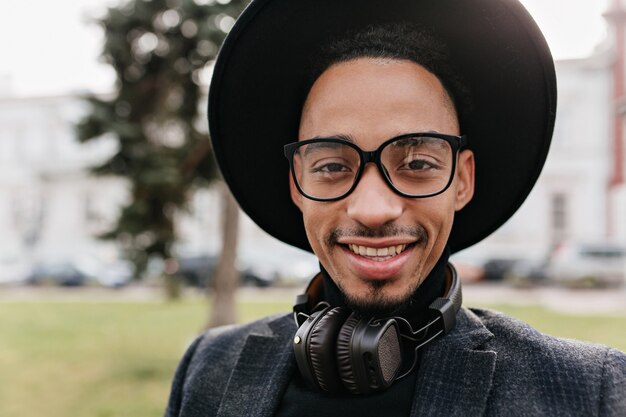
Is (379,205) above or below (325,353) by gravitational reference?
above

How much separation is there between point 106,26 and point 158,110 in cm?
110

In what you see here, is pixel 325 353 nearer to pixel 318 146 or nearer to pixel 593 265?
pixel 318 146

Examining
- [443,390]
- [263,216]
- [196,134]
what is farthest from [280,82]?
[196,134]

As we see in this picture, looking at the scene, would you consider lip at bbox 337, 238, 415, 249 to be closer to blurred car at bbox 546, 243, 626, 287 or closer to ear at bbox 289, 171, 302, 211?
ear at bbox 289, 171, 302, 211

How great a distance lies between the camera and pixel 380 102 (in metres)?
1.42

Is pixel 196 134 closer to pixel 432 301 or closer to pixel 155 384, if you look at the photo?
pixel 155 384

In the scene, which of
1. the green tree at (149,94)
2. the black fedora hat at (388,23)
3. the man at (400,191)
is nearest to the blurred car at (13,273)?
the green tree at (149,94)

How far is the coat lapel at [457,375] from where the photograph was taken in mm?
1358

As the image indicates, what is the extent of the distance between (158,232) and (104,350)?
4.23 meters

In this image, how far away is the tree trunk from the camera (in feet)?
33.5

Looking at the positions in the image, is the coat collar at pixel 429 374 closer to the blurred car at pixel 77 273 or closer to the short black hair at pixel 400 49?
the short black hair at pixel 400 49

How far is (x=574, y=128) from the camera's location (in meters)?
30.5

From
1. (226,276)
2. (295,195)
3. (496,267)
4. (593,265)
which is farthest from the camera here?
(496,267)

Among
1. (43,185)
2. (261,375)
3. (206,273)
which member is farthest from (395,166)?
(43,185)
